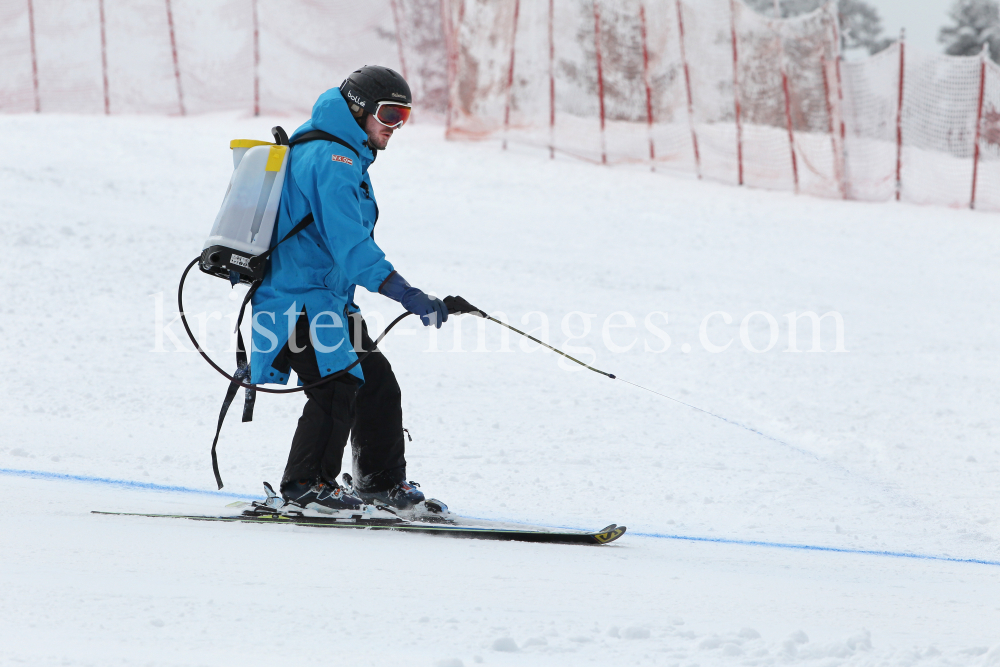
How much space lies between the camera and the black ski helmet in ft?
11.6

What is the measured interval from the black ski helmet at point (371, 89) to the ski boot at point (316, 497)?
143cm

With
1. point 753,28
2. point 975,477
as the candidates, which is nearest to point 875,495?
point 975,477

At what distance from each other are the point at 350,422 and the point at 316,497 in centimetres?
33

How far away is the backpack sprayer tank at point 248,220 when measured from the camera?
342cm

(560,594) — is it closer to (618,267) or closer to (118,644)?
(118,644)

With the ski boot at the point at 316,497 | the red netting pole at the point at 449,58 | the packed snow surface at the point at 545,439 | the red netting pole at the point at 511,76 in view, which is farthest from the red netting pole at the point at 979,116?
the ski boot at the point at 316,497

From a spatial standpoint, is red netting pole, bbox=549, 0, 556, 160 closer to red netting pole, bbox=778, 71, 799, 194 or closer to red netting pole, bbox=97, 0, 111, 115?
red netting pole, bbox=778, 71, 799, 194

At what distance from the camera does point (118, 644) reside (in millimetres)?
2291

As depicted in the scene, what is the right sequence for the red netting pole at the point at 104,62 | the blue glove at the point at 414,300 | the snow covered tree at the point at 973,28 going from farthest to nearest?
the snow covered tree at the point at 973,28
the red netting pole at the point at 104,62
the blue glove at the point at 414,300

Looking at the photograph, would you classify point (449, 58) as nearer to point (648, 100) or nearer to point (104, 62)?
point (648, 100)

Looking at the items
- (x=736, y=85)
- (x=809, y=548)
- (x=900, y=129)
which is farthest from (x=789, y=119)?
(x=809, y=548)

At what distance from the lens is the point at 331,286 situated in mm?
3555

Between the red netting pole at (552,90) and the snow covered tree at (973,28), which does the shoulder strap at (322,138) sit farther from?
the snow covered tree at (973,28)

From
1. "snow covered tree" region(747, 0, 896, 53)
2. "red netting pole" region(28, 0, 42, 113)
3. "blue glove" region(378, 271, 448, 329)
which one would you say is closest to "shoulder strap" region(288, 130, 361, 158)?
"blue glove" region(378, 271, 448, 329)
